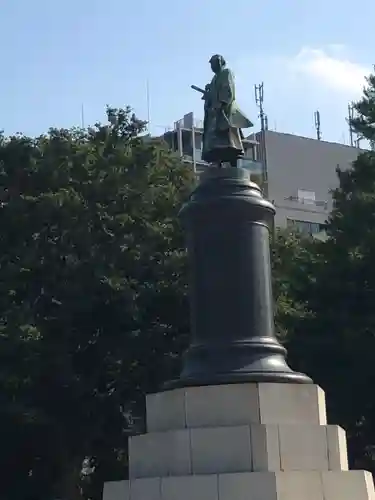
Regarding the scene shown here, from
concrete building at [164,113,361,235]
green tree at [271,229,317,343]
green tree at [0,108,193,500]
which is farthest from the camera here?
concrete building at [164,113,361,235]

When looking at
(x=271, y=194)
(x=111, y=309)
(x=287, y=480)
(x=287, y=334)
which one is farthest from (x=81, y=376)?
(x=271, y=194)

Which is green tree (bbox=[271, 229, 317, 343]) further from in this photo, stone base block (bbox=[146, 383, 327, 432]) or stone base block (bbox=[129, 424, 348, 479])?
stone base block (bbox=[129, 424, 348, 479])

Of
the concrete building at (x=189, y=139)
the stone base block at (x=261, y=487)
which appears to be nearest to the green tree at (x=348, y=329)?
the stone base block at (x=261, y=487)

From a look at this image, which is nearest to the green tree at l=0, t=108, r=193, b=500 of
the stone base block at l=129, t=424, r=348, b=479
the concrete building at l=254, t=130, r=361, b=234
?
the stone base block at l=129, t=424, r=348, b=479

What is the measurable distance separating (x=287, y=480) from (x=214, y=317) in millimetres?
2589

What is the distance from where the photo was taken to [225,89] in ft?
48.7

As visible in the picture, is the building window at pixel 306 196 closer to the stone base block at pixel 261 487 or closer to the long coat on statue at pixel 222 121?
the long coat on statue at pixel 222 121

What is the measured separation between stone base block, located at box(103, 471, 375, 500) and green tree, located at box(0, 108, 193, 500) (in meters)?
11.2

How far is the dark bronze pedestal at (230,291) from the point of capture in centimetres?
1334

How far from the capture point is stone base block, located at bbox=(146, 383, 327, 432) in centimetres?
1277

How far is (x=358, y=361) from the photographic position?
77.5 feet

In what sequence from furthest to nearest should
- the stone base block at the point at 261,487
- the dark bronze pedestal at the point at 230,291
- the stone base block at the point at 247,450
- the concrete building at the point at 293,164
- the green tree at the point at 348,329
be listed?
the concrete building at the point at 293,164
the green tree at the point at 348,329
the dark bronze pedestal at the point at 230,291
the stone base block at the point at 247,450
the stone base block at the point at 261,487

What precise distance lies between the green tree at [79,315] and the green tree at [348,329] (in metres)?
3.33

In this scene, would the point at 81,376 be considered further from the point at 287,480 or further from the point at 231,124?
the point at 287,480
